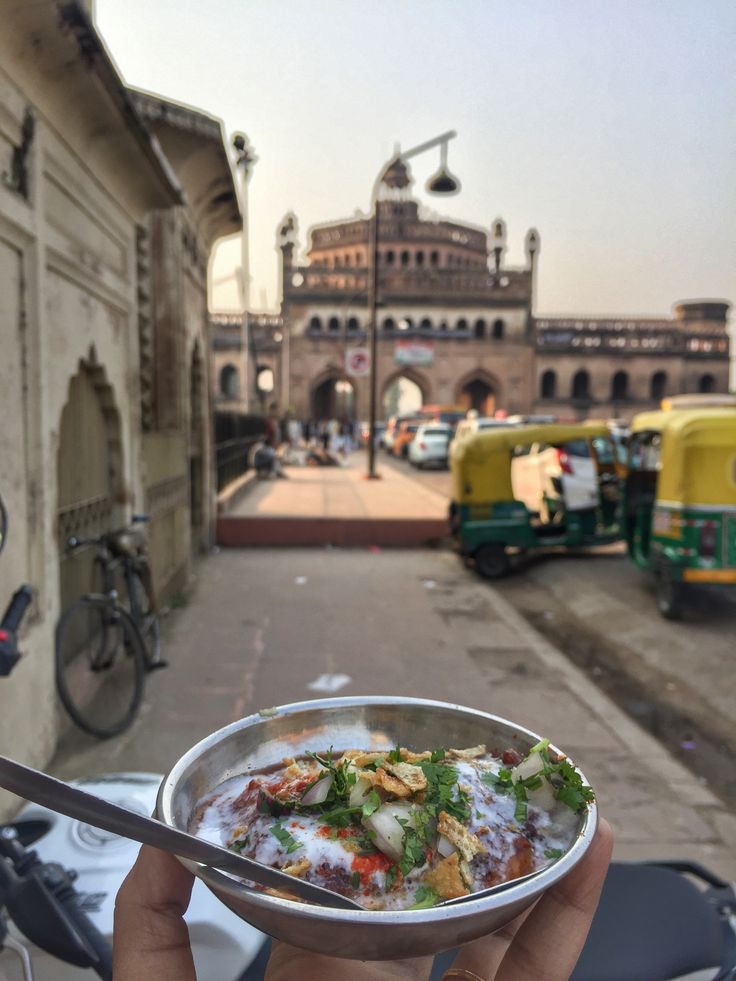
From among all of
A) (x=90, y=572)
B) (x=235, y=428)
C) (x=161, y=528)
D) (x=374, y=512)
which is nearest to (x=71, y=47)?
(x=90, y=572)

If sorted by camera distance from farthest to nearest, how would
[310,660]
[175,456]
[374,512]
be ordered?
1. [374,512]
2. [175,456]
3. [310,660]

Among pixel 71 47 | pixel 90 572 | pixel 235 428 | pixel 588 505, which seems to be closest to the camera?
pixel 71 47

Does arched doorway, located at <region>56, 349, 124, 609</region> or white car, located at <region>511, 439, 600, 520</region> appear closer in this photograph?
arched doorway, located at <region>56, 349, 124, 609</region>

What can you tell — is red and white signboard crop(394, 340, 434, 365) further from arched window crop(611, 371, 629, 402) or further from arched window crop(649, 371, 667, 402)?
arched window crop(649, 371, 667, 402)

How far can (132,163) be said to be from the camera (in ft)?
15.7

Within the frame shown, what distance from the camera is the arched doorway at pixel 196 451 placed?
8734mm

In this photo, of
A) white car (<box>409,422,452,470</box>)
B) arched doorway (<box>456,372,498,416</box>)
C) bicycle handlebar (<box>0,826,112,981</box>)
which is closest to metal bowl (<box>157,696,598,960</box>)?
bicycle handlebar (<box>0,826,112,981</box>)

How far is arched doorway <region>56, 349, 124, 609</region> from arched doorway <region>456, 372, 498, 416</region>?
4254 centimetres

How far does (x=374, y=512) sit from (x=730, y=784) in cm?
808

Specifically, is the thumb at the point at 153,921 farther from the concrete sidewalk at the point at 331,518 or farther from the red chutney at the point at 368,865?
the concrete sidewalk at the point at 331,518

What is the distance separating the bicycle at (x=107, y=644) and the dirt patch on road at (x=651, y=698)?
3.47 meters

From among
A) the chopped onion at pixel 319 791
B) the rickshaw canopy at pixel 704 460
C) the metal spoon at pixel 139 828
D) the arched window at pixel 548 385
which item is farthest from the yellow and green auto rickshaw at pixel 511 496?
the arched window at pixel 548 385

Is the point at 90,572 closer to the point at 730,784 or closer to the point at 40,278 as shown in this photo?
the point at 40,278

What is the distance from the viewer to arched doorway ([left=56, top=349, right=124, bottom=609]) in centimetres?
423
